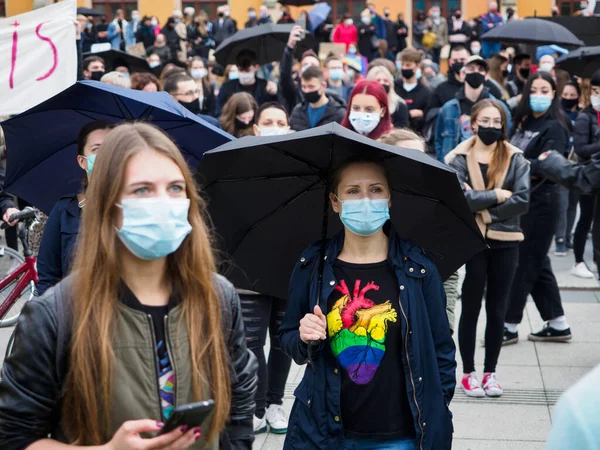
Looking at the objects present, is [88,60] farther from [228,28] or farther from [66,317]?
[228,28]

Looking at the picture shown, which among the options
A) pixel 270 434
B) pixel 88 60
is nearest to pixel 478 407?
pixel 270 434

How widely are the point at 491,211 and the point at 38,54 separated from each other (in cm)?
347

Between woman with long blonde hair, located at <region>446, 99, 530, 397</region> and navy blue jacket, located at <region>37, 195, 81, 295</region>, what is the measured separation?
285 centimetres

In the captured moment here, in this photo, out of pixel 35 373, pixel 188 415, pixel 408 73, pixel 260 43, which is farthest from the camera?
pixel 260 43

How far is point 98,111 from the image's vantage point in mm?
→ 4629

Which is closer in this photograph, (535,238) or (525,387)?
(525,387)

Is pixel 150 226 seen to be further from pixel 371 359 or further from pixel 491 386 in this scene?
pixel 491 386

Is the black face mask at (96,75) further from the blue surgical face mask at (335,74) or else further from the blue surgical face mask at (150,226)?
the blue surgical face mask at (150,226)

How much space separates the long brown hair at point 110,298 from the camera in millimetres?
2408

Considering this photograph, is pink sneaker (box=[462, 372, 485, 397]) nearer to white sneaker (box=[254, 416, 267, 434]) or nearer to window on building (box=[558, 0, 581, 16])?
white sneaker (box=[254, 416, 267, 434])

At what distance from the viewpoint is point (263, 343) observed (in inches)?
211

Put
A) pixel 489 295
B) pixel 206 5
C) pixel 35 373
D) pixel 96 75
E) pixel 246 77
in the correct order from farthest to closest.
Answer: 1. pixel 206 5
2. pixel 96 75
3. pixel 246 77
4. pixel 489 295
5. pixel 35 373

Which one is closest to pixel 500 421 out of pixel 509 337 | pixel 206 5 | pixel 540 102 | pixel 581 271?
pixel 509 337

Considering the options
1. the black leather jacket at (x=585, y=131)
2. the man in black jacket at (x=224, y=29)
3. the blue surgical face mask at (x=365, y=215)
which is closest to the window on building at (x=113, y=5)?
the man in black jacket at (x=224, y=29)
